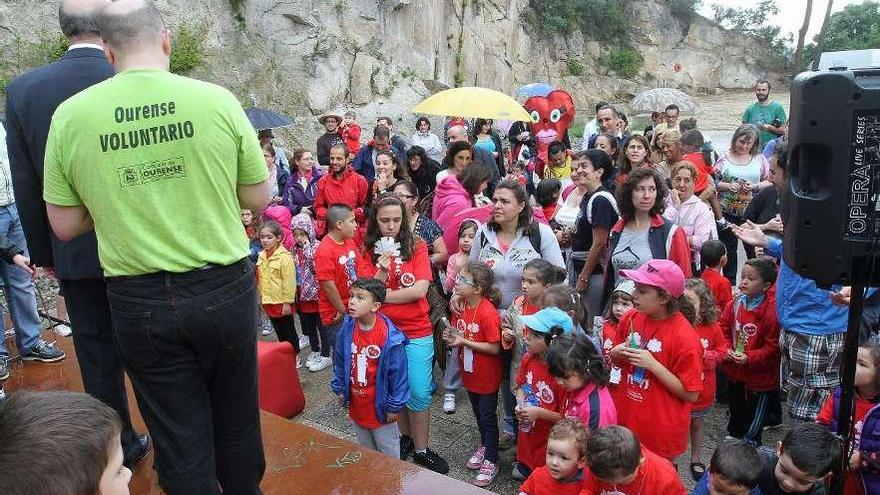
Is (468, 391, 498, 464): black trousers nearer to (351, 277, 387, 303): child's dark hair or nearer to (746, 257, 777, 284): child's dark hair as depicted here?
(351, 277, 387, 303): child's dark hair

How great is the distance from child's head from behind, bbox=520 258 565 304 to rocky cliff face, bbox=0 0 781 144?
1156 cm

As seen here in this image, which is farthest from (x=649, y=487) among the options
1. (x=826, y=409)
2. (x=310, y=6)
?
(x=310, y=6)

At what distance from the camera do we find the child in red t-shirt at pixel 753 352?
156 inches

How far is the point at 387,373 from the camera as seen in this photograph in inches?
145

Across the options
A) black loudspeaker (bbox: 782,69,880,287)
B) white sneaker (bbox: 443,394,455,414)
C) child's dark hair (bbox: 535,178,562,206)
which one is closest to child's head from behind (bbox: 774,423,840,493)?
black loudspeaker (bbox: 782,69,880,287)

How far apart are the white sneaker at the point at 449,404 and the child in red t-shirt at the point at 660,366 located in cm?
170

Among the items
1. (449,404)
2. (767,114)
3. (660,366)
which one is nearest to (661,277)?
(660,366)

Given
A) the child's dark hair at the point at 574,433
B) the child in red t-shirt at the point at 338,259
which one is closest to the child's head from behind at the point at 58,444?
the child's dark hair at the point at 574,433

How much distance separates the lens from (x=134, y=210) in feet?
6.13

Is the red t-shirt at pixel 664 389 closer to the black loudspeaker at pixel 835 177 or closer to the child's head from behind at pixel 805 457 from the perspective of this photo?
the child's head from behind at pixel 805 457

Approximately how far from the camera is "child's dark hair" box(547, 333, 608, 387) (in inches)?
122

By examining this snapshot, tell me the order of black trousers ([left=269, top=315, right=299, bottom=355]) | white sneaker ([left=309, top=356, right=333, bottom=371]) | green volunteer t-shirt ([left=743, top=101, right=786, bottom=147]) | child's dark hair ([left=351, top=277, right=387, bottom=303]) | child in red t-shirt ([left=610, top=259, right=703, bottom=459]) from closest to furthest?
child in red t-shirt ([left=610, top=259, right=703, bottom=459]) < child's dark hair ([left=351, top=277, right=387, bottom=303]) < black trousers ([left=269, top=315, right=299, bottom=355]) < white sneaker ([left=309, top=356, right=333, bottom=371]) < green volunteer t-shirt ([left=743, top=101, right=786, bottom=147])

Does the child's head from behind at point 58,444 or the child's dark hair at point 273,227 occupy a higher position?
the child's head from behind at point 58,444

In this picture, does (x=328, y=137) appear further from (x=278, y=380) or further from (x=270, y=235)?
(x=278, y=380)
